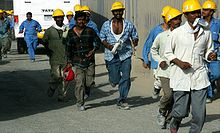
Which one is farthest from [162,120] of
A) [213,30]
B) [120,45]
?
[213,30]

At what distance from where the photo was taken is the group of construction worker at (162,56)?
22.1 ft

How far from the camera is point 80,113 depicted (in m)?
9.66

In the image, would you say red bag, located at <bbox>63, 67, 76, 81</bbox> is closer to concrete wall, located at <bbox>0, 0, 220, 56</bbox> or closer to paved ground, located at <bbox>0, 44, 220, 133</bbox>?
paved ground, located at <bbox>0, 44, 220, 133</bbox>

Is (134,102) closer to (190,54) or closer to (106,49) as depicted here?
(106,49)

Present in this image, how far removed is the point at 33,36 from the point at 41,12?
12.1 ft

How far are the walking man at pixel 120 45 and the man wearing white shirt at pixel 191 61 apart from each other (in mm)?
3017

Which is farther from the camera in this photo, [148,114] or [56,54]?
[56,54]

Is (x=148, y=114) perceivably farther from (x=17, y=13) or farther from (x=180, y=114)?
(x=17, y=13)

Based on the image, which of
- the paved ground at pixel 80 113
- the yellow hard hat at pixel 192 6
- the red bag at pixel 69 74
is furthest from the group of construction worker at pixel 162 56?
the paved ground at pixel 80 113

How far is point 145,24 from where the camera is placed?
16938 millimetres

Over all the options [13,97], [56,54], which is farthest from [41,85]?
[56,54]

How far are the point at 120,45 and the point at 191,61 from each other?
3191 mm

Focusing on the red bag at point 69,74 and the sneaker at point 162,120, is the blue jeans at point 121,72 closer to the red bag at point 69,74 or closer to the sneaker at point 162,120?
the red bag at point 69,74

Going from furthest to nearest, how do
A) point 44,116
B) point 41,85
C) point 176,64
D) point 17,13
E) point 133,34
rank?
point 17,13 → point 41,85 → point 133,34 → point 44,116 → point 176,64
